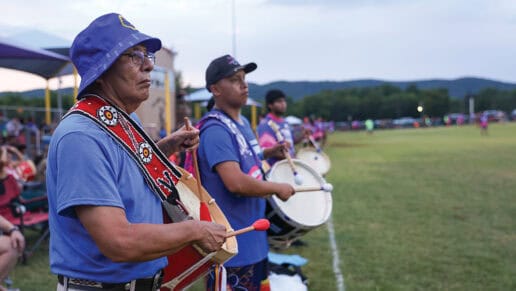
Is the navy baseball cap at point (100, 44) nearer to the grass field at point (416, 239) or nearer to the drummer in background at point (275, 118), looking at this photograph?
the grass field at point (416, 239)

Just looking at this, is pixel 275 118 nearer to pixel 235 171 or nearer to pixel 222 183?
pixel 222 183

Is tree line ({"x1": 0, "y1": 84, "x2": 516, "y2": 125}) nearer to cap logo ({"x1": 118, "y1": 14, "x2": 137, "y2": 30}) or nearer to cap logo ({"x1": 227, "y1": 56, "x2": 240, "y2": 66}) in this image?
cap logo ({"x1": 227, "y1": 56, "x2": 240, "y2": 66})

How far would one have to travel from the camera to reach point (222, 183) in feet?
10.5

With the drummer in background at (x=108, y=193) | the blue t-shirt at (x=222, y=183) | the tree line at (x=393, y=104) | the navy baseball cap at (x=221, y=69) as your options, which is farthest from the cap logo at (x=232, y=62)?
the tree line at (x=393, y=104)

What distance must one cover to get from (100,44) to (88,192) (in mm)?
539

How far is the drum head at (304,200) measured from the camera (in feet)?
12.5

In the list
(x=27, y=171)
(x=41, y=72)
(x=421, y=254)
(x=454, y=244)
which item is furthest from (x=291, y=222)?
(x=41, y=72)

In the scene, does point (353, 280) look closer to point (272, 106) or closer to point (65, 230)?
point (272, 106)

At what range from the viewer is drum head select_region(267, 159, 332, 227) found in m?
3.82

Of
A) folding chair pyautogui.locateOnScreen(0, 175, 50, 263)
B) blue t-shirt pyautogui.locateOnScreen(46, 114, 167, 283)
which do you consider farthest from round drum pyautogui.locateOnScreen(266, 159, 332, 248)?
folding chair pyautogui.locateOnScreen(0, 175, 50, 263)

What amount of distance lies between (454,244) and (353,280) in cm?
218

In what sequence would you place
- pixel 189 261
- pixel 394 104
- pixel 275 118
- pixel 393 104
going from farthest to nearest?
pixel 393 104 → pixel 394 104 → pixel 275 118 → pixel 189 261

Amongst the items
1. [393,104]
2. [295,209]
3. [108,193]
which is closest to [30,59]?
[295,209]

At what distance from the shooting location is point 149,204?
1.93m
